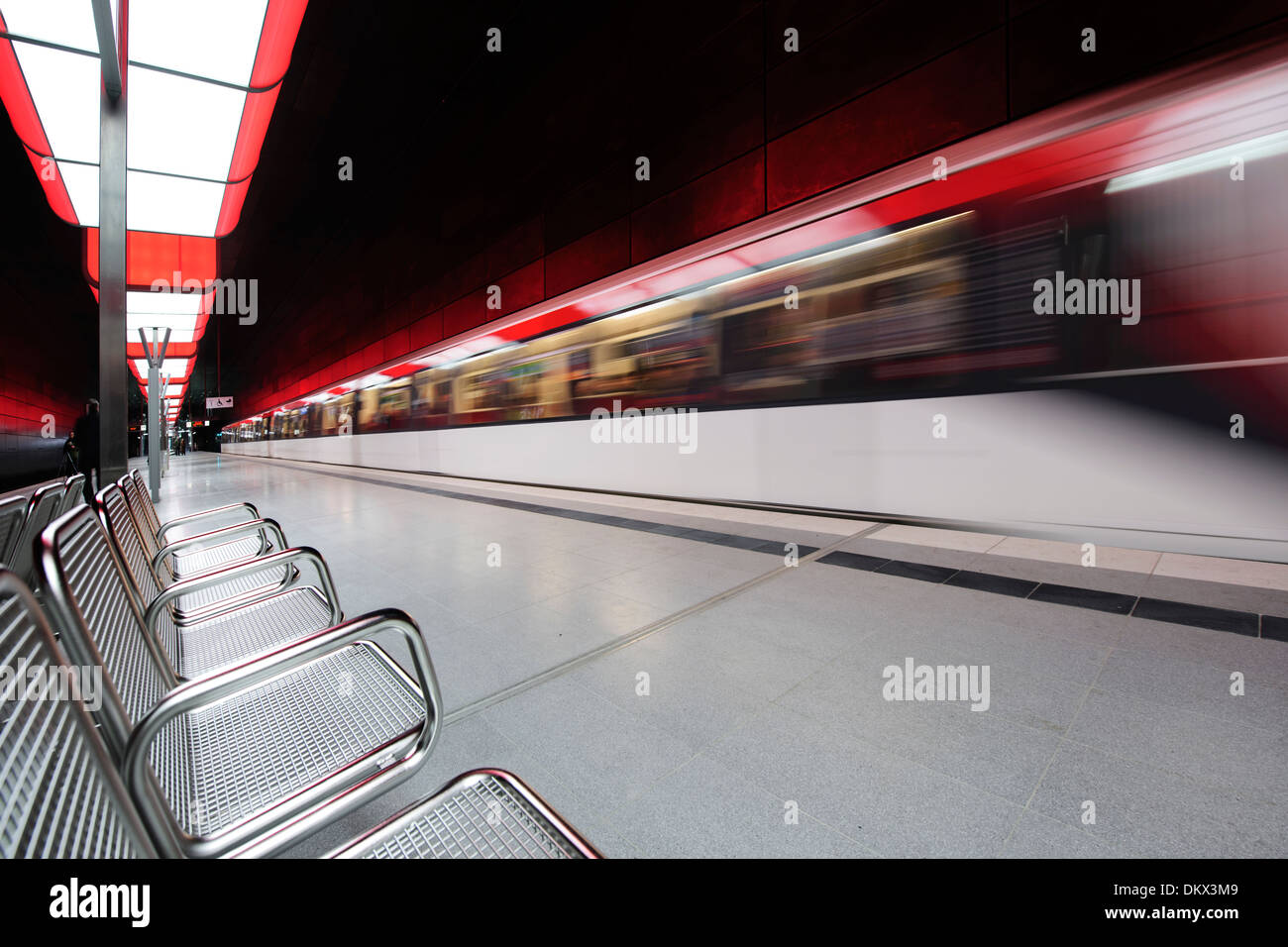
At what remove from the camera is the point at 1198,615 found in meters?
2.50

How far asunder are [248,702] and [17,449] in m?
15.0

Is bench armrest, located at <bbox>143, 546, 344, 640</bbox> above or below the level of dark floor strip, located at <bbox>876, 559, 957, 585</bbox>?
above

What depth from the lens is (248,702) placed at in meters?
1.68

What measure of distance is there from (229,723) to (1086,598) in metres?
3.72

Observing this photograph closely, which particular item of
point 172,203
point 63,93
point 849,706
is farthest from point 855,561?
point 172,203

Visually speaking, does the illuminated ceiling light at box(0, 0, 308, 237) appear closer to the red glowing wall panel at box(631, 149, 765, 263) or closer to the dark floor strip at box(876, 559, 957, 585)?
the red glowing wall panel at box(631, 149, 765, 263)

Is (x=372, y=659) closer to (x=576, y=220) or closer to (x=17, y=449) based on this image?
(x=576, y=220)

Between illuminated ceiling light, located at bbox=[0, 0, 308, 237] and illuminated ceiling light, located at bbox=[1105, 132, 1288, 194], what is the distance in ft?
20.6

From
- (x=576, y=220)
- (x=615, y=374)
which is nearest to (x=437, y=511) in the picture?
(x=615, y=374)

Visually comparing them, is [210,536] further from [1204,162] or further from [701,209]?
[1204,162]

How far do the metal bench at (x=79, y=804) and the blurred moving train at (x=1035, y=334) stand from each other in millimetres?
3543

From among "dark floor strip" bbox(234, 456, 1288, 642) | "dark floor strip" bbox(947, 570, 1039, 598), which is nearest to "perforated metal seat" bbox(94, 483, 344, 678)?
"dark floor strip" bbox(234, 456, 1288, 642)

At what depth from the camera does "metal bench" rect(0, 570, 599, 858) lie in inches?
23.6

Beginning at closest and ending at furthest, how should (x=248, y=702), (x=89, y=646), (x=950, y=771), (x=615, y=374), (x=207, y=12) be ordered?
(x=89, y=646) < (x=950, y=771) < (x=248, y=702) < (x=207, y=12) < (x=615, y=374)
